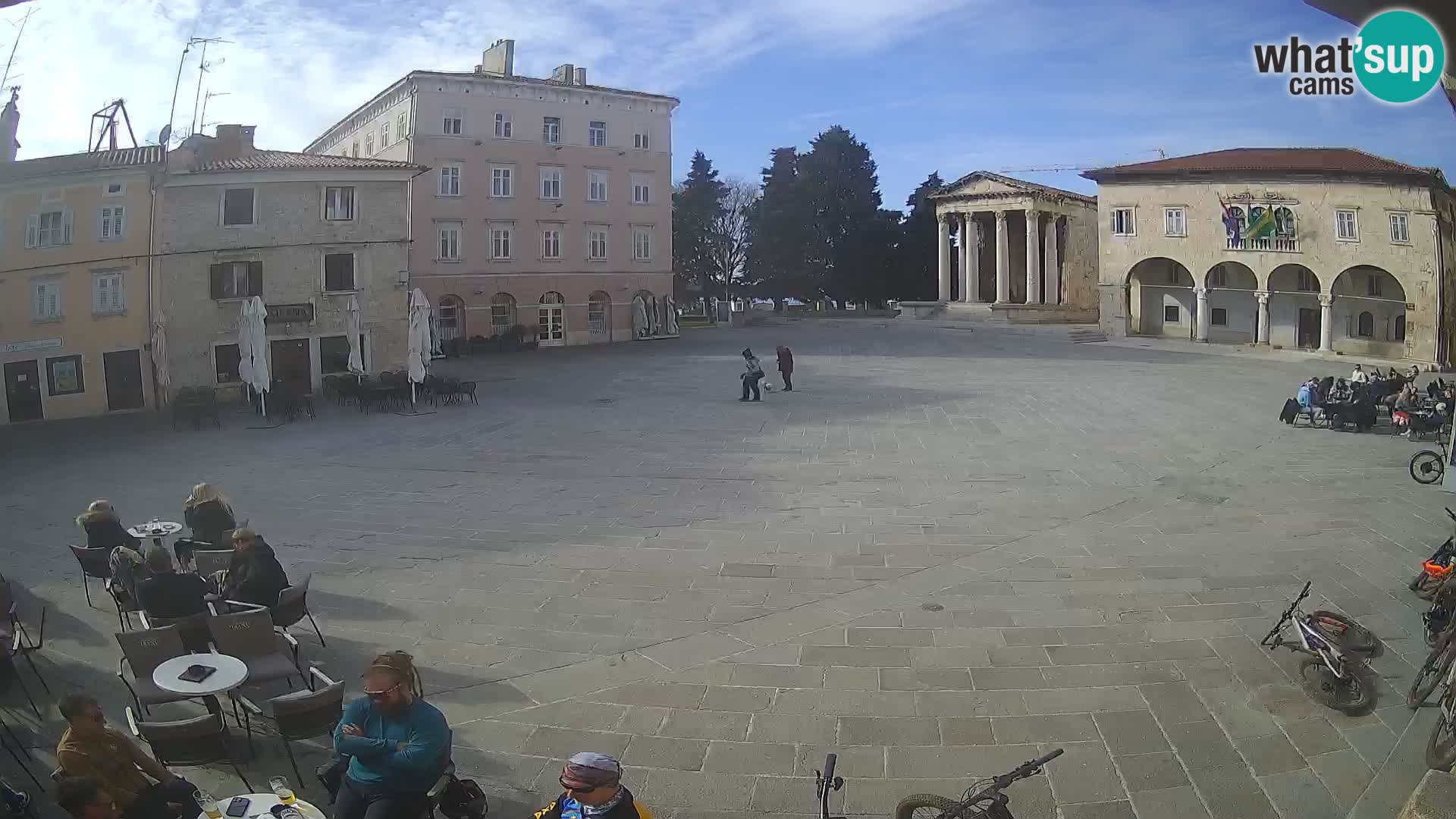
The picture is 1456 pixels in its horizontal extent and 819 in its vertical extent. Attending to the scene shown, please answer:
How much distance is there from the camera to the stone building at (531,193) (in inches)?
1566

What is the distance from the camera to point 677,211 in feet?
202

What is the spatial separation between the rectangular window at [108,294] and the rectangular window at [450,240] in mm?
29375

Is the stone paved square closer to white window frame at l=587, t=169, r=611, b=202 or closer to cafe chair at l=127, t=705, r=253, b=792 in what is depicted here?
cafe chair at l=127, t=705, r=253, b=792

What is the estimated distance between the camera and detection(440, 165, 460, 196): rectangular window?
131 ft

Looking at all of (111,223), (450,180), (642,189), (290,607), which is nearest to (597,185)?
(642,189)

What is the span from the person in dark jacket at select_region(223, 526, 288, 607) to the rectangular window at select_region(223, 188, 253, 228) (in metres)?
11.1

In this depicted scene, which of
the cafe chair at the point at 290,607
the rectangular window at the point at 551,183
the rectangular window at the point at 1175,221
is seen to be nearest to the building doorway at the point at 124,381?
the cafe chair at the point at 290,607

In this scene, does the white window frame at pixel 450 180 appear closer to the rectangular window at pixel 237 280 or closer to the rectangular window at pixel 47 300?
the rectangular window at pixel 237 280

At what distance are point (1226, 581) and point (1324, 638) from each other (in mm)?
2610

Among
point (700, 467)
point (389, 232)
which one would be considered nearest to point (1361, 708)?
point (700, 467)

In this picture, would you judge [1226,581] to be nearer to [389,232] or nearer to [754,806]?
[754,806]

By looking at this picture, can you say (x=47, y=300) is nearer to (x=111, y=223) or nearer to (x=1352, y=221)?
(x=111, y=223)

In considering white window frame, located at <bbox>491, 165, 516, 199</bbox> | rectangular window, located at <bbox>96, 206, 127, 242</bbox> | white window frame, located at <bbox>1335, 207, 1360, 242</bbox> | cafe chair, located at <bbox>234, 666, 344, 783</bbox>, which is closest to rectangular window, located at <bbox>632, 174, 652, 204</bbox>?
white window frame, located at <bbox>491, 165, 516, 199</bbox>

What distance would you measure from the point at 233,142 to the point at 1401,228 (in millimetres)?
19740
